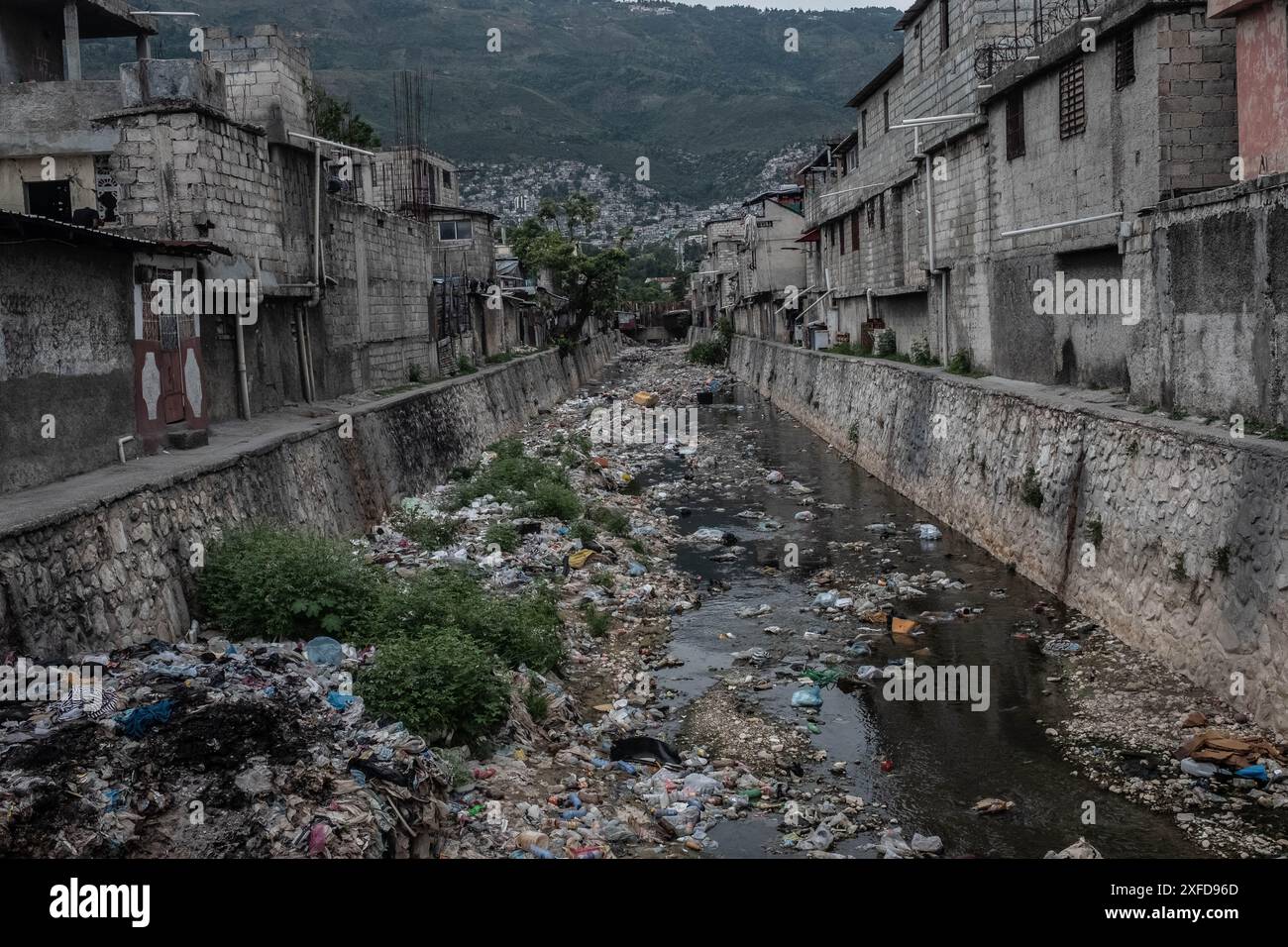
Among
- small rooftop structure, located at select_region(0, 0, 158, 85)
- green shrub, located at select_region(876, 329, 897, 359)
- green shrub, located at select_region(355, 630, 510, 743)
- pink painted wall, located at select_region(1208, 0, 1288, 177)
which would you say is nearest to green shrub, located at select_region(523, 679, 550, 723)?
green shrub, located at select_region(355, 630, 510, 743)

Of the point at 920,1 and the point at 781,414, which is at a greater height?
the point at 920,1

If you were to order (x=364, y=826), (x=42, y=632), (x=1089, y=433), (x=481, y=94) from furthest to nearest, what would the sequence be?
(x=481, y=94)
(x=1089, y=433)
(x=42, y=632)
(x=364, y=826)

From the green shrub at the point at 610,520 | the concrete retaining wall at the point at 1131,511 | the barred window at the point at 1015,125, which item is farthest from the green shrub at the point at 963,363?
the green shrub at the point at 610,520

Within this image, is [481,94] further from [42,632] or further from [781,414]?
[42,632]

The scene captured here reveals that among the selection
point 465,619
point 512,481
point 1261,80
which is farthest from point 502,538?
point 1261,80

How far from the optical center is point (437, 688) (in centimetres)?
805

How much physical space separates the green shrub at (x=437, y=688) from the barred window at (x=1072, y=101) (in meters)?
11.6

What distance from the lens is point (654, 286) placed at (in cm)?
9438

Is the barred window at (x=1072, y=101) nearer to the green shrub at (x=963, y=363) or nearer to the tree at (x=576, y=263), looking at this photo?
the green shrub at (x=963, y=363)

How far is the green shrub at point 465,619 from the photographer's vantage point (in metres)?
9.53

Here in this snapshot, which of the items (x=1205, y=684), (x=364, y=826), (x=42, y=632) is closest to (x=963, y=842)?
(x=1205, y=684)

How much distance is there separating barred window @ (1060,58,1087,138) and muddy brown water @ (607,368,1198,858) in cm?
605
